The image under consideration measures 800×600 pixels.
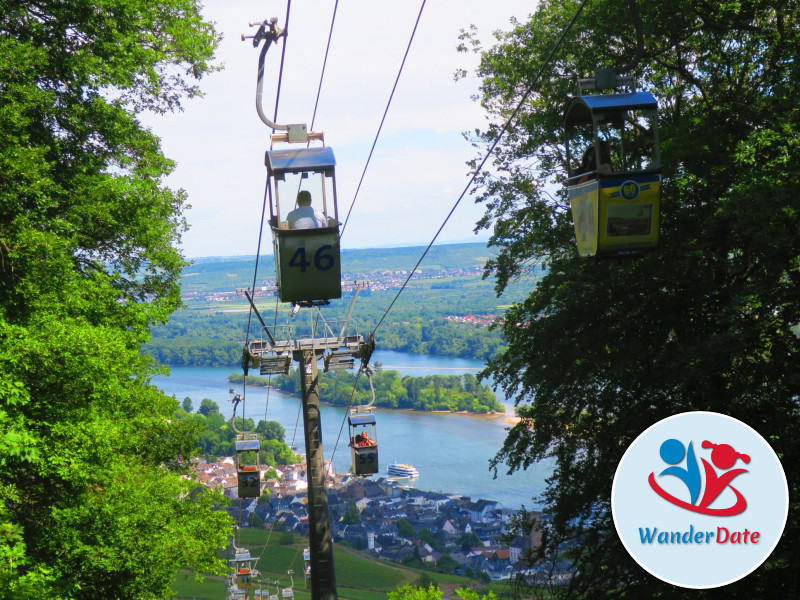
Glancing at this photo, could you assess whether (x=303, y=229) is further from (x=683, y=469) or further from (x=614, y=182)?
(x=683, y=469)

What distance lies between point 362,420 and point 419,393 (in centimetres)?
5543

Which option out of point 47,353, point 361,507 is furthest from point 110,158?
point 361,507

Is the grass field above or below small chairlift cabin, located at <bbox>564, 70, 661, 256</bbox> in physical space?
below

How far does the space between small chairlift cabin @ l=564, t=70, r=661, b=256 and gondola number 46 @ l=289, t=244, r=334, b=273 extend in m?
2.60

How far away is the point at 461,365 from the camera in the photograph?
90312 mm

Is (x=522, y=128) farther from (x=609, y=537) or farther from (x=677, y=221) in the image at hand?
(x=609, y=537)

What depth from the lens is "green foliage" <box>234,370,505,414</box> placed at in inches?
2601

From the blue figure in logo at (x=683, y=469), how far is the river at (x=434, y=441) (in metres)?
21.0

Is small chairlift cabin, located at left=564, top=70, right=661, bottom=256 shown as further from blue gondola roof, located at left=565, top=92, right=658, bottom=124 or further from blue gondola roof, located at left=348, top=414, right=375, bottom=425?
blue gondola roof, located at left=348, top=414, right=375, bottom=425

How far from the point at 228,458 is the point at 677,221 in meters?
50.0

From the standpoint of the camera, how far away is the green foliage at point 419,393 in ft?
217

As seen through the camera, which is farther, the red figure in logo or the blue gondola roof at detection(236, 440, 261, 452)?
the blue gondola roof at detection(236, 440, 261, 452)

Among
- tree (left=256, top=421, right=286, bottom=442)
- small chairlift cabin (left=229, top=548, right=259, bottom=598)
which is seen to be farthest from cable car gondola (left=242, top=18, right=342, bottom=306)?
tree (left=256, top=421, right=286, bottom=442)

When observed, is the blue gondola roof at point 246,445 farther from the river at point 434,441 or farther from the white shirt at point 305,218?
the river at point 434,441
